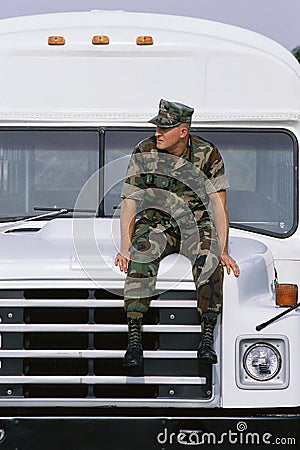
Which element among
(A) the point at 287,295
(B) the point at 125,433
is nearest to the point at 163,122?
(A) the point at 287,295

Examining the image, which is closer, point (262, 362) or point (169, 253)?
point (262, 362)

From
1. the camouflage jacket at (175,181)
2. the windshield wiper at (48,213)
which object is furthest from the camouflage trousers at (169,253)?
the windshield wiper at (48,213)

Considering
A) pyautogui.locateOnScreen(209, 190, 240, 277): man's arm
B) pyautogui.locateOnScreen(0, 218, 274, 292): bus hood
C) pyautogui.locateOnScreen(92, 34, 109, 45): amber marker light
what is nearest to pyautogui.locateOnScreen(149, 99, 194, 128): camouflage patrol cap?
pyautogui.locateOnScreen(209, 190, 240, 277): man's arm

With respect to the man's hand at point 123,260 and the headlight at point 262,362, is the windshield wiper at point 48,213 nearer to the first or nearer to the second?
the man's hand at point 123,260

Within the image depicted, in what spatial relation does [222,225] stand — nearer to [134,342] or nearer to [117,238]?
[117,238]

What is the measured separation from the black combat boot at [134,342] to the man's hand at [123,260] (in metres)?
0.26

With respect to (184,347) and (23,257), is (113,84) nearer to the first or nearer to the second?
(23,257)

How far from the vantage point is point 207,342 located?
498 cm

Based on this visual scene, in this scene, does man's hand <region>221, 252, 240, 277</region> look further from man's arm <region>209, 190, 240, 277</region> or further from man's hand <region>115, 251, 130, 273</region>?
man's hand <region>115, 251, 130, 273</region>

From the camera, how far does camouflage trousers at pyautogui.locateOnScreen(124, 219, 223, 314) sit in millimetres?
5004

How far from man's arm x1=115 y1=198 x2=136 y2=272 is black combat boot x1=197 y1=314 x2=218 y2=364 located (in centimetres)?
46

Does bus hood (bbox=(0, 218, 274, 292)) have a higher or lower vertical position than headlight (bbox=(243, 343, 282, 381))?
higher

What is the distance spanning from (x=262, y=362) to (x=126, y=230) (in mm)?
931

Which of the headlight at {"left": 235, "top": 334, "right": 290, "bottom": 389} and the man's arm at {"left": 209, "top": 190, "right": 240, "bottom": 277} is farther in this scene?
the man's arm at {"left": 209, "top": 190, "right": 240, "bottom": 277}
